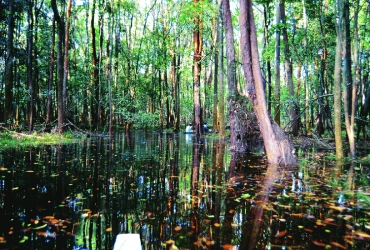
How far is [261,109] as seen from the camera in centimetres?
743

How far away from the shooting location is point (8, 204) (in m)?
3.57

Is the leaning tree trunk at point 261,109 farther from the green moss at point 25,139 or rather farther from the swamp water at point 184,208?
the green moss at point 25,139

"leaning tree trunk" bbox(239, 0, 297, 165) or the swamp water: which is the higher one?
"leaning tree trunk" bbox(239, 0, 297, 165)

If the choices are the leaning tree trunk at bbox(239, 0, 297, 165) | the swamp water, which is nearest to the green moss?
the swamp water

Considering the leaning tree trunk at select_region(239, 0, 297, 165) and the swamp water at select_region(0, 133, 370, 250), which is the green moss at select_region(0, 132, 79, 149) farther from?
the leaning tree trunk at select_region(239, 0, 297, 165)

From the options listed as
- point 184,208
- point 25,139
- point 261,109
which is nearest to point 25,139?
point 25,139

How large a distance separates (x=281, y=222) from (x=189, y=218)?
1.12m

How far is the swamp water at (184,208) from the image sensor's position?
8.63 ft

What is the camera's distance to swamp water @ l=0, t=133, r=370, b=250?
104 inches

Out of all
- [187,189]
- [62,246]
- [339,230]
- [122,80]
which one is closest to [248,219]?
[339,230]

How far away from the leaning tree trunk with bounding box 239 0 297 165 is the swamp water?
3.98ft

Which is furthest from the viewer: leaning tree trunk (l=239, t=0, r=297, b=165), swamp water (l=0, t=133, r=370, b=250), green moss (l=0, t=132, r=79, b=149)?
green moss (l=0, t=132, r=79, b=149)

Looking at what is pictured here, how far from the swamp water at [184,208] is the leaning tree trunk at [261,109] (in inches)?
47.8

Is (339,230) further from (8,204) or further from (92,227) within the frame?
(8,204)
